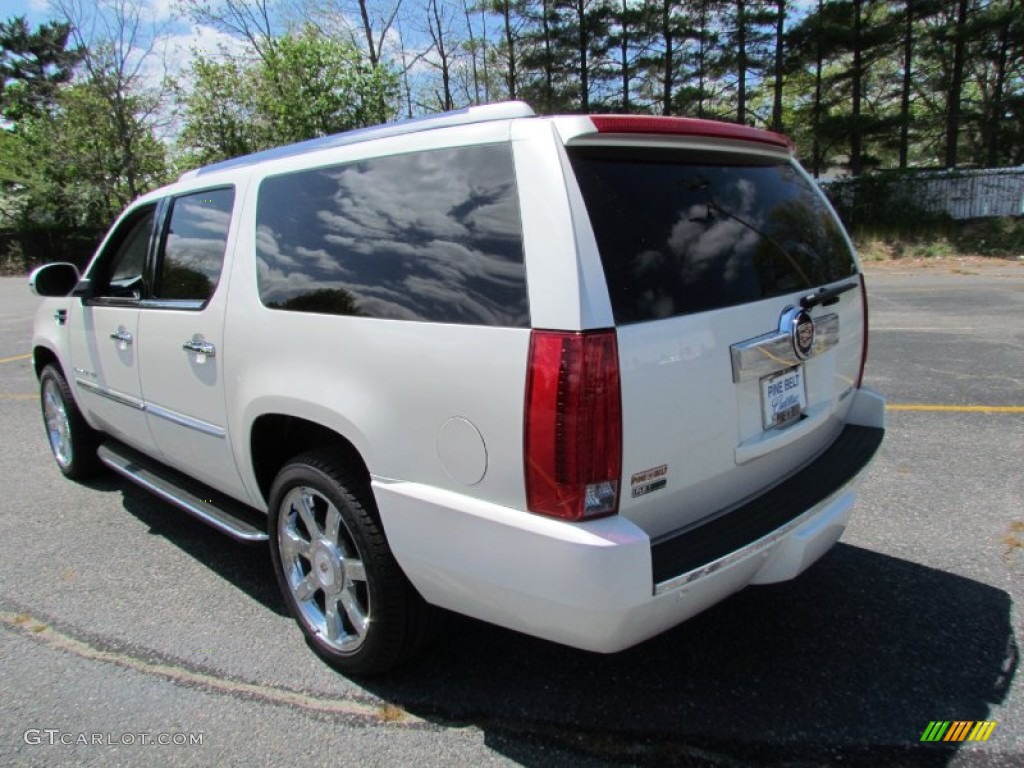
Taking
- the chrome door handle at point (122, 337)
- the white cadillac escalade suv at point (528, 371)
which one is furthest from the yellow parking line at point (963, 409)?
the chrome door handle at point (122, 337)

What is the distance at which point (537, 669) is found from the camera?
268 cm

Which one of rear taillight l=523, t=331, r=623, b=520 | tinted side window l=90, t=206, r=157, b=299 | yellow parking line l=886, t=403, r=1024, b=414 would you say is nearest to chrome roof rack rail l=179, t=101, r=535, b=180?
rear taillight l=523, t=331, r=623, b=520

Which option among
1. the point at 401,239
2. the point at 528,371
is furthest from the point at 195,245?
the point at 528,371

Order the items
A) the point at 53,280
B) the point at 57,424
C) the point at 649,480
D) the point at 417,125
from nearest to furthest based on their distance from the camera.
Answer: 1. the point at 649,480
2. the point at 417,125
3. the point at 53,280
4. the point at 57,424

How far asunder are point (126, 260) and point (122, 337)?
57cm

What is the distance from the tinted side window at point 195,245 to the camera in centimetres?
314

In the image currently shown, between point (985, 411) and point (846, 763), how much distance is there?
4.29 metres

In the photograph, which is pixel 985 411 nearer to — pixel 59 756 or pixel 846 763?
pixel 846 763

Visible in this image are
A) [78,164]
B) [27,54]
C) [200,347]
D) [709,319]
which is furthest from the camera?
[27,54]

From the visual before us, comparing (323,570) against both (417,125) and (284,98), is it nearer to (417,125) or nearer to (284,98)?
(417,125)

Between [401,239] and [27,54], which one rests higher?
[27,54]

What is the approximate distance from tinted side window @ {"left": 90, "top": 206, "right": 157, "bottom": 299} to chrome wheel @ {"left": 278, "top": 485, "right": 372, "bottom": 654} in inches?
68.2

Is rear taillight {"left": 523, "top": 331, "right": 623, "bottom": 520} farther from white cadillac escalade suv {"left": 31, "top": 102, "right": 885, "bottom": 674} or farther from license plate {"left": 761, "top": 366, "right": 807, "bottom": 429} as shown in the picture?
license plate {"left": 761, "top": 366, "right": 807, "bottom": 429}

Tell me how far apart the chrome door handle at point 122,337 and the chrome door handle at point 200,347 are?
2.14 feet
